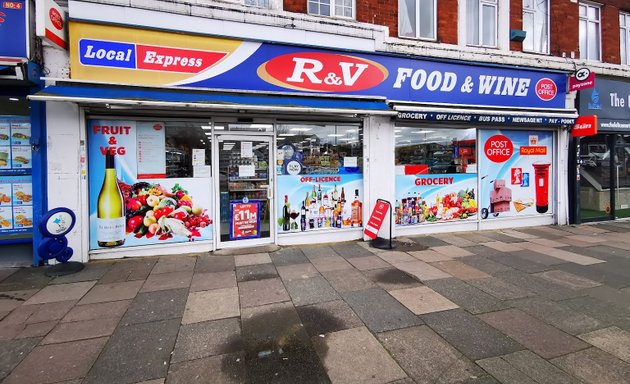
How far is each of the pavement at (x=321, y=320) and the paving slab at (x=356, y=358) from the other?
1 centimetres

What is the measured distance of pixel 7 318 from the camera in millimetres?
3844

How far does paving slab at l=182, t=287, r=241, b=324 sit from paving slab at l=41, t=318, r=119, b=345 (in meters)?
0.78

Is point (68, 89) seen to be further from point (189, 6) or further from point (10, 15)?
point (189, 6)

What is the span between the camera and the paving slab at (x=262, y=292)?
4254 mm

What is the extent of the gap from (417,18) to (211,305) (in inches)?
309

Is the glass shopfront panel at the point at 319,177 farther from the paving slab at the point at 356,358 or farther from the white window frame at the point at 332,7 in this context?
the paving slab at the point at 356,358

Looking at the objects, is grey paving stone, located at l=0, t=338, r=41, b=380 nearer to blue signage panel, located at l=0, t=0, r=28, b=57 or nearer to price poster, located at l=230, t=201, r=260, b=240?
price poster, located at l=230, t=201, r=260, b=240

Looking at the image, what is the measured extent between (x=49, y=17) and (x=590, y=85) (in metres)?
11.5

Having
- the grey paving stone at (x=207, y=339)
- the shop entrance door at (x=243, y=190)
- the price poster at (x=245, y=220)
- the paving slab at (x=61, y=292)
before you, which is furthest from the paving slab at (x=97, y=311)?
the price poster at (x=245, y=220)

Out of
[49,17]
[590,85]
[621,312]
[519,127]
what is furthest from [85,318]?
[590,85]

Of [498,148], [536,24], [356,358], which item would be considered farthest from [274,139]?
[536,24]

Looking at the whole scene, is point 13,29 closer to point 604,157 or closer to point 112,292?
point 112,292

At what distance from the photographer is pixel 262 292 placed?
4547 mm

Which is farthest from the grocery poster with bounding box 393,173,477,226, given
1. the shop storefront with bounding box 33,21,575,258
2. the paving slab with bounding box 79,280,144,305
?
the paving slab with bounding box 79,280,144,305
